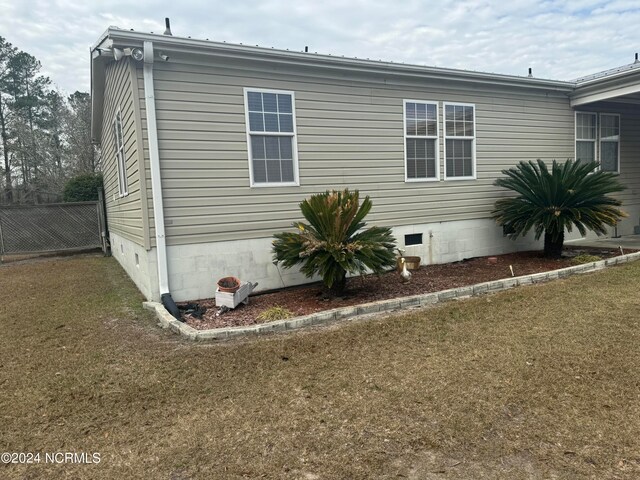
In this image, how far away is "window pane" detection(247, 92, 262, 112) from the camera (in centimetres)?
592

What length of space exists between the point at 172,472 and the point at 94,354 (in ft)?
7.39

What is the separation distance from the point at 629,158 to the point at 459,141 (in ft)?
17.7

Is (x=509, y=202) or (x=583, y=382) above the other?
(x=509, y=202)

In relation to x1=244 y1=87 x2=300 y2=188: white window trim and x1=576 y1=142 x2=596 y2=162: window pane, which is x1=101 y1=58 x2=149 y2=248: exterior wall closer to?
x1=244 y1=87 x2=300 y2=188: white window trim

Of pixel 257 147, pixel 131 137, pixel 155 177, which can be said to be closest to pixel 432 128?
pixel 257 147

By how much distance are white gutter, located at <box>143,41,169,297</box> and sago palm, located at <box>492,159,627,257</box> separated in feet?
19.0

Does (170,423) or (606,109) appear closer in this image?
(170,423)

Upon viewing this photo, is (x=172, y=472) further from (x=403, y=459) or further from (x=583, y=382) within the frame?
(x=583, y=382)

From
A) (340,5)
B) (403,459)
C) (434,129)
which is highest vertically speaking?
(340,5)

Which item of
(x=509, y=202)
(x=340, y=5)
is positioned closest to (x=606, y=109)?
(x=509, y=202)

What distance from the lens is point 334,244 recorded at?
5.10m

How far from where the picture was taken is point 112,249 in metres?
12.1

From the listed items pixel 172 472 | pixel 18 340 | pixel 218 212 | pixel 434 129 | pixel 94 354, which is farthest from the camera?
pixel 434 129

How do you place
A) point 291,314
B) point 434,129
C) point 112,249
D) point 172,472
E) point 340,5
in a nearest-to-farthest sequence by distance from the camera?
point 172,472 < point 291,314 < point 434,129 < point 340,5 < point 112,249
